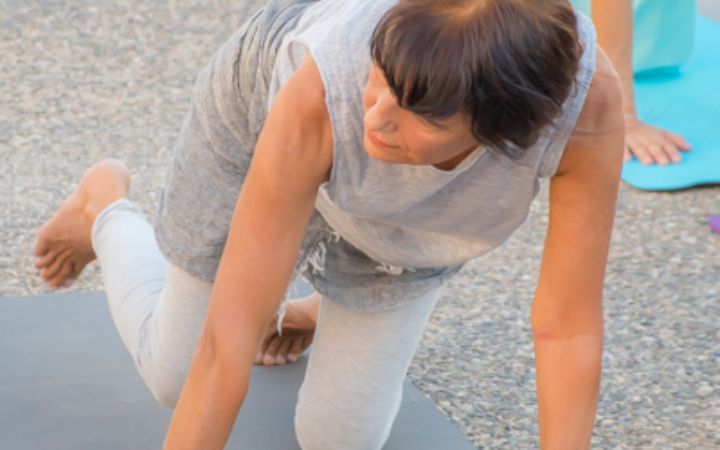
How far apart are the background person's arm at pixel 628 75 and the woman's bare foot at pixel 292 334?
1.39 meters

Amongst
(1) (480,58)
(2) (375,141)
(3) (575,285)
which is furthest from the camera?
(3) (575,285)

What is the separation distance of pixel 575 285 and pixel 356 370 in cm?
56

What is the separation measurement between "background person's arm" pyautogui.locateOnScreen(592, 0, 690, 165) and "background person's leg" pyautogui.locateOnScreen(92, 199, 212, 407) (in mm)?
1659

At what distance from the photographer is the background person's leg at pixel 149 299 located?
2049mm

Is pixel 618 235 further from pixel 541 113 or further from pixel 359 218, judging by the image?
pixel 541 113

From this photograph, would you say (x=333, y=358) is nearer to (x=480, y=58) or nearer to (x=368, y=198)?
(x=368, y=198)

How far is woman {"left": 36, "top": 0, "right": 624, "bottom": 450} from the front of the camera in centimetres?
129

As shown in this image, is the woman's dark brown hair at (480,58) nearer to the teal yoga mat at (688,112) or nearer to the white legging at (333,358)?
the white legging at (333,358)

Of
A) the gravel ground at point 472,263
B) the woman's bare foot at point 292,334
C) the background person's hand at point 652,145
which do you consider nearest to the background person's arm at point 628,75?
the background person's hand at point 652,145

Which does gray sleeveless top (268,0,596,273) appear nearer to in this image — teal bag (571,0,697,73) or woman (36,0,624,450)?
→ woman (36,0,624,450)

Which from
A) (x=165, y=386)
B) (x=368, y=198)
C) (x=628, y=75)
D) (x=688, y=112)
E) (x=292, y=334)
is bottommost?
(x=688, y=112)

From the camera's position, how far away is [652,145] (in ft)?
11.7

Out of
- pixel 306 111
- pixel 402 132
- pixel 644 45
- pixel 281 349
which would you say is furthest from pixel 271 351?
pixel 644 45

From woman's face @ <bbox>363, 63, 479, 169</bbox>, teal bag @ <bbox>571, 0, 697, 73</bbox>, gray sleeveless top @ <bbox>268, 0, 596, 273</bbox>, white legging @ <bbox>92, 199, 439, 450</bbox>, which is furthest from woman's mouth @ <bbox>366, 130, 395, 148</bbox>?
teal bag @ <bbox>571, 0, 697, 73</bbox>
